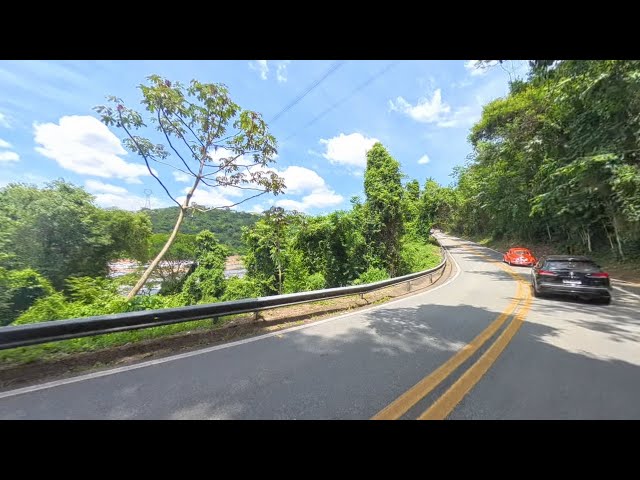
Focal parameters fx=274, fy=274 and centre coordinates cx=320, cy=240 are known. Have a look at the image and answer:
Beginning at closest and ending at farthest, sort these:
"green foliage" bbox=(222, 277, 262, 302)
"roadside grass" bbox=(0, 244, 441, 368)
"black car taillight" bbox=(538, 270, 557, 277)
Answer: "roadside grass" bbox=(0, 244, 441, 368) < "black car taillight" bbox=(538, 270, 557, 277) < "green foliage" bbox=(222, 277, 262, 302)

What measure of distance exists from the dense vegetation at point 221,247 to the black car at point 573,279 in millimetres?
6573

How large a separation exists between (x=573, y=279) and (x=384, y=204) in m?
9.03

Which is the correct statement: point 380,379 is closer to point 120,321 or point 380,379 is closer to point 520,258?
point 120,321

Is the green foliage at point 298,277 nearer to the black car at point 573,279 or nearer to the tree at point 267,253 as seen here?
the tree at point 267,253

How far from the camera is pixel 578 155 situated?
40.3ft

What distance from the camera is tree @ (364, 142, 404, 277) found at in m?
15.6

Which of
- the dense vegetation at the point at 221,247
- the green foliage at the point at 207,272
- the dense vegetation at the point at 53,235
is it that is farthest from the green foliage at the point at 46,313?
the green foliage at the point at 207,272

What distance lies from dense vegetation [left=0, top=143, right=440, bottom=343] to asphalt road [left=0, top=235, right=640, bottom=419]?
6.22 meters

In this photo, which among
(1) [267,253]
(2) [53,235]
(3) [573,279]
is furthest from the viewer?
(1) [267,253]

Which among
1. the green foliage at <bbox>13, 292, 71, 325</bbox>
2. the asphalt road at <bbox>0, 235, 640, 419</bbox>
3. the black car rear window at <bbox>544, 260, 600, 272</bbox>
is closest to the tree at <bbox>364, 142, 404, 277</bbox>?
the black car rear window at <bbox>544, 260, 600, 272</bbox>

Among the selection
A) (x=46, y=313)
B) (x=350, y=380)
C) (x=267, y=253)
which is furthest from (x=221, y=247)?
(x=350, y=380)

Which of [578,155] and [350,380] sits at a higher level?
[578,155]

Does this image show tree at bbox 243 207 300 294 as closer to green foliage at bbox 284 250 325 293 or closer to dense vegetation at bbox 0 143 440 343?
dense vegetation at bbox 0 143 440 343
